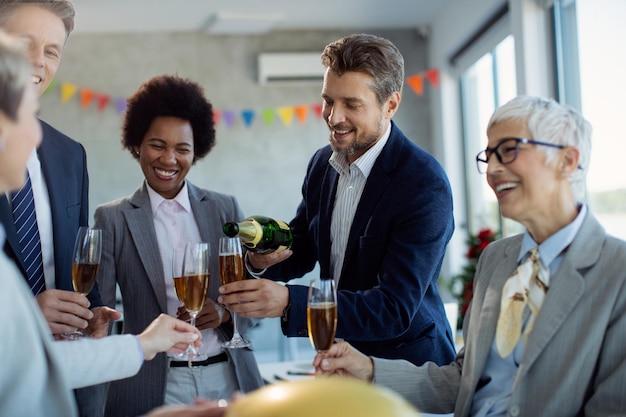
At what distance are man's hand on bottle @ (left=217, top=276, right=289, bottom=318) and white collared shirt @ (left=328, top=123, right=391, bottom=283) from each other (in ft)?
1.18

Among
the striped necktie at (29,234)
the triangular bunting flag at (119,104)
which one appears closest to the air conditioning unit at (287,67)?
A: the triangular bunting flag at (119,104)

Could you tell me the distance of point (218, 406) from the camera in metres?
1.08

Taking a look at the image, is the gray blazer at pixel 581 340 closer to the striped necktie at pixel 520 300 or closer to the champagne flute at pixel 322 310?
the striped necktie at pixel 520 300

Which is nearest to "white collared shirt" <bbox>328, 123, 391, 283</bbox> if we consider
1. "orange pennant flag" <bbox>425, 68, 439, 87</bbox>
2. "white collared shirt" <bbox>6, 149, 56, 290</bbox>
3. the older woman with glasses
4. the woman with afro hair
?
the woman with afro hair

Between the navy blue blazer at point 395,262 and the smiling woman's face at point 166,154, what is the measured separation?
56 centimetres

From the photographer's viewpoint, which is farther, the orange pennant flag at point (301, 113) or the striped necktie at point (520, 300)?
the orange pennant flag at point (301, 113)

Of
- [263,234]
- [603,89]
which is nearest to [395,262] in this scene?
[263,234]

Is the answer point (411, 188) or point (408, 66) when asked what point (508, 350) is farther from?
point (408, 66)

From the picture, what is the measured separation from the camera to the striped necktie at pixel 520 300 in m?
1.54

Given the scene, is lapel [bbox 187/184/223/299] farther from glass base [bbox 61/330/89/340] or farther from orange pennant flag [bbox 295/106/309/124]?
orange pennant flag [bbox 295/106/309/124]

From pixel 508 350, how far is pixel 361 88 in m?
0.92

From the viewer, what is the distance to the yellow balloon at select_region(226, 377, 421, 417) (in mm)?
779

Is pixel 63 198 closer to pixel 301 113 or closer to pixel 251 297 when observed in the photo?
pixel 251 297

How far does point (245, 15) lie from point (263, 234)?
15.9ft
